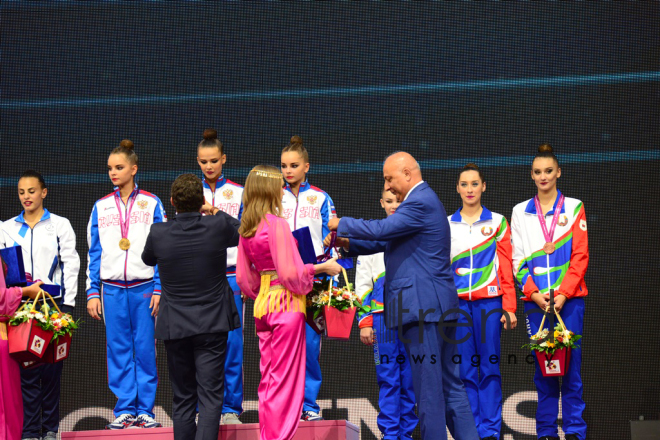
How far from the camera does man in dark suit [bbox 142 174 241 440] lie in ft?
10.4

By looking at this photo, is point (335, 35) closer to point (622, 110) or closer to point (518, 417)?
point (622, 110)

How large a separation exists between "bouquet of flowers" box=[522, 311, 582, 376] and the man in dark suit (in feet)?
5.31

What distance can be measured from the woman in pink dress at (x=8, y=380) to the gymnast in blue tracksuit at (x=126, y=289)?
489 millimetres

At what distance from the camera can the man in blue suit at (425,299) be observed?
10.4 ft

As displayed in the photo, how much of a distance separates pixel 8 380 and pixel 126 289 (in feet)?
2.48

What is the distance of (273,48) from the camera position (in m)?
5.08

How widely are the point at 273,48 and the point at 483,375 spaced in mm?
2558

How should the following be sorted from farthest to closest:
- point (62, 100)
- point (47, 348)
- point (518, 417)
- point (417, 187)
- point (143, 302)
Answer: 1. point (62, 100)
2. point (518, 417)
3. point (143, 302)
4. point (47, 348)
5. point (417, 187)

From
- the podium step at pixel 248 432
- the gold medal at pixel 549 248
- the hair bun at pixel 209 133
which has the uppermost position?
the hair bun at pixel 209 133

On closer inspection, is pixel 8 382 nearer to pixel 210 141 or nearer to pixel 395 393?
pixel 210 141

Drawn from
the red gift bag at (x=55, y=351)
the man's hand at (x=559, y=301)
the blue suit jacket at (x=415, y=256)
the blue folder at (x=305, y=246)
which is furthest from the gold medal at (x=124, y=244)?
the man's hand at (x=559, y=301)

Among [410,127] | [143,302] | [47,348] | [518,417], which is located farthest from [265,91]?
[518,417]

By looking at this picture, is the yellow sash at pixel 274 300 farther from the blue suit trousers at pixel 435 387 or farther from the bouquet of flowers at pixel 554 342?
the bouquet of flowers at pixel 554 342

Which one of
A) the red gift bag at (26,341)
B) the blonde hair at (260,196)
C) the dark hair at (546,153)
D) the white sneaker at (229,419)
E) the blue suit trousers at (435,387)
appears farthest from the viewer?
the dark hair at (546,153)
